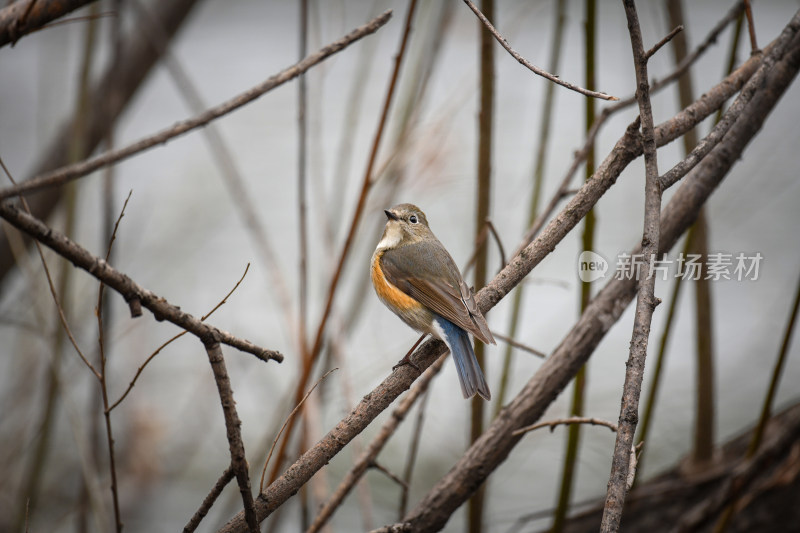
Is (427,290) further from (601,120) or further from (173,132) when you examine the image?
(173,132)

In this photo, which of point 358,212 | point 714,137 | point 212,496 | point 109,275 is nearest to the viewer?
point 109,275

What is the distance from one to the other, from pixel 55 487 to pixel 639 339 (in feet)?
13.7

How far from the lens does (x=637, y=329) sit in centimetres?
123

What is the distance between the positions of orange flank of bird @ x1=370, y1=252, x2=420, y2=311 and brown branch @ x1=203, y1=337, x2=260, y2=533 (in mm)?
1137

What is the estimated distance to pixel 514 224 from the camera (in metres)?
4.62

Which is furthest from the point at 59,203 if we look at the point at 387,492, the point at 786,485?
the point at 786,485

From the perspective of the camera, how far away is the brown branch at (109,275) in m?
0.93

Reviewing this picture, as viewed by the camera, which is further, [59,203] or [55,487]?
[55,487]

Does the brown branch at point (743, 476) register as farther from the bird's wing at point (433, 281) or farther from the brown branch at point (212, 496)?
the brown branch at point (212, 496)

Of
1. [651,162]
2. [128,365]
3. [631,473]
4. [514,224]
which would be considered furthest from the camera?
[514,224]

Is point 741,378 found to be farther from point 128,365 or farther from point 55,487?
point 55,487

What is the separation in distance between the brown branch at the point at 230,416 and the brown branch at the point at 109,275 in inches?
1.0

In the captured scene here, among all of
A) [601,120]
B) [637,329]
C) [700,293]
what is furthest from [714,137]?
[700,293]

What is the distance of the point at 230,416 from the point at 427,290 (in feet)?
3.96
